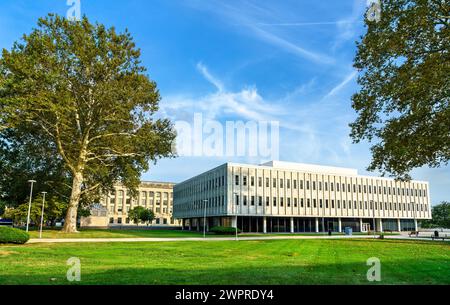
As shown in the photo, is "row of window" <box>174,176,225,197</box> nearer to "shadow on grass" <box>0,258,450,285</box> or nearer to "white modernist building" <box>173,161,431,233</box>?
"white modernist building" <box>173,161,431,233</box>

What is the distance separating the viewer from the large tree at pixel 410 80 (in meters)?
22.2

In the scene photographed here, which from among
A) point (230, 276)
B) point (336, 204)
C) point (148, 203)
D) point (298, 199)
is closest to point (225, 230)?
point (298, 199)

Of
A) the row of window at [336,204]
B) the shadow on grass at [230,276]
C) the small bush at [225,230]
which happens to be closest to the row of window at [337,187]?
the row of window at [336,204]

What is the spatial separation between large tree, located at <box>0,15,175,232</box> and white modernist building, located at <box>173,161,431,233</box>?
24.0 metres

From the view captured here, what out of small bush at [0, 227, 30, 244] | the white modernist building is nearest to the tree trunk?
small bush at [0, 227, 30, 244]

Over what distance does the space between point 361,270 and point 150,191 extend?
5408 inches

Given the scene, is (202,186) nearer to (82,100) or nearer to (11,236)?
(82,100)

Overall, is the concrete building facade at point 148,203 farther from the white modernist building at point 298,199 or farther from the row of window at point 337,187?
the row of window at point 337,187

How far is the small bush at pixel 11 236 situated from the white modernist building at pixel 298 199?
1540 inches

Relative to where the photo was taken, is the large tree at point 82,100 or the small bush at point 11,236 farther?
the large tree at point 82,100

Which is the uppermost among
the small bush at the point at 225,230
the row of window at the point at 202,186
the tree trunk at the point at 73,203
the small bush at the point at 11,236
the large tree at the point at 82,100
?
the large tree at the point at 82,100

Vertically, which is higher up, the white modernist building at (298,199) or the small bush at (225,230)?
the white modernist building at (298,199)

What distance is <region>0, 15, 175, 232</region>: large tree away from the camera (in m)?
35.4

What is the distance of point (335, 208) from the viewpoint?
7862 cm
